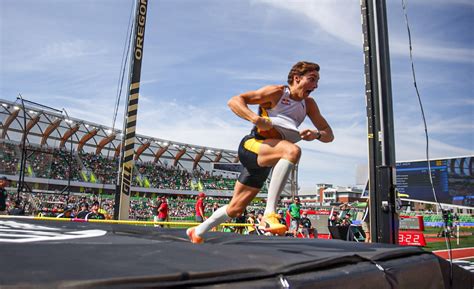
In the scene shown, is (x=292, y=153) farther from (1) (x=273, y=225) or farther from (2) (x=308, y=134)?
(1) (x=273, y=225)

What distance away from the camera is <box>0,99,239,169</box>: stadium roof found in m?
27.3

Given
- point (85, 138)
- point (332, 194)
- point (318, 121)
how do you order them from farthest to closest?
point (332, 194) < point (85, 138) < point (318, 121)

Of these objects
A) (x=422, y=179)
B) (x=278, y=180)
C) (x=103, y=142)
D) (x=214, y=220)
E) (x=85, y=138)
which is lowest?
(x=214, y=220)

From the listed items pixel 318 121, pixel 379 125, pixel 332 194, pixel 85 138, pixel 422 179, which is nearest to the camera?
pixel 318 121

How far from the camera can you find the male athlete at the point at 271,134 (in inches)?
104

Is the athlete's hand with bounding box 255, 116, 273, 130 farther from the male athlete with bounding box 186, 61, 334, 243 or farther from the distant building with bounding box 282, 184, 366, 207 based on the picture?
the distant building with bounding box 282, 184, 366, 207

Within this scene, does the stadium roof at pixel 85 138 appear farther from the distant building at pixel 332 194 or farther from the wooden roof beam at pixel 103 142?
the distant building at pixel 332 194

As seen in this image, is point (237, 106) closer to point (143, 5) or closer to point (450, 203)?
point (143, 5)

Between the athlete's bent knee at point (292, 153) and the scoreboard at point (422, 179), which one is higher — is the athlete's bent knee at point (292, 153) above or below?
below

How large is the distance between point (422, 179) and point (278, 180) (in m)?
29.0

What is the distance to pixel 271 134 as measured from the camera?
277 cm

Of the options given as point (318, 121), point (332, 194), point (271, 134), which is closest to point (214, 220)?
point (271, 134)

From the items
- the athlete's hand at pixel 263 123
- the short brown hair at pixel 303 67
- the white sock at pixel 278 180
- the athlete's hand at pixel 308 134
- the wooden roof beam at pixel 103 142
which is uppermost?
the wooden roof beam at pixel 103 142

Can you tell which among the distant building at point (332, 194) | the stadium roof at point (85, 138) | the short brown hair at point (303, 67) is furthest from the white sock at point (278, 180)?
the distant building at point (332, 194)
